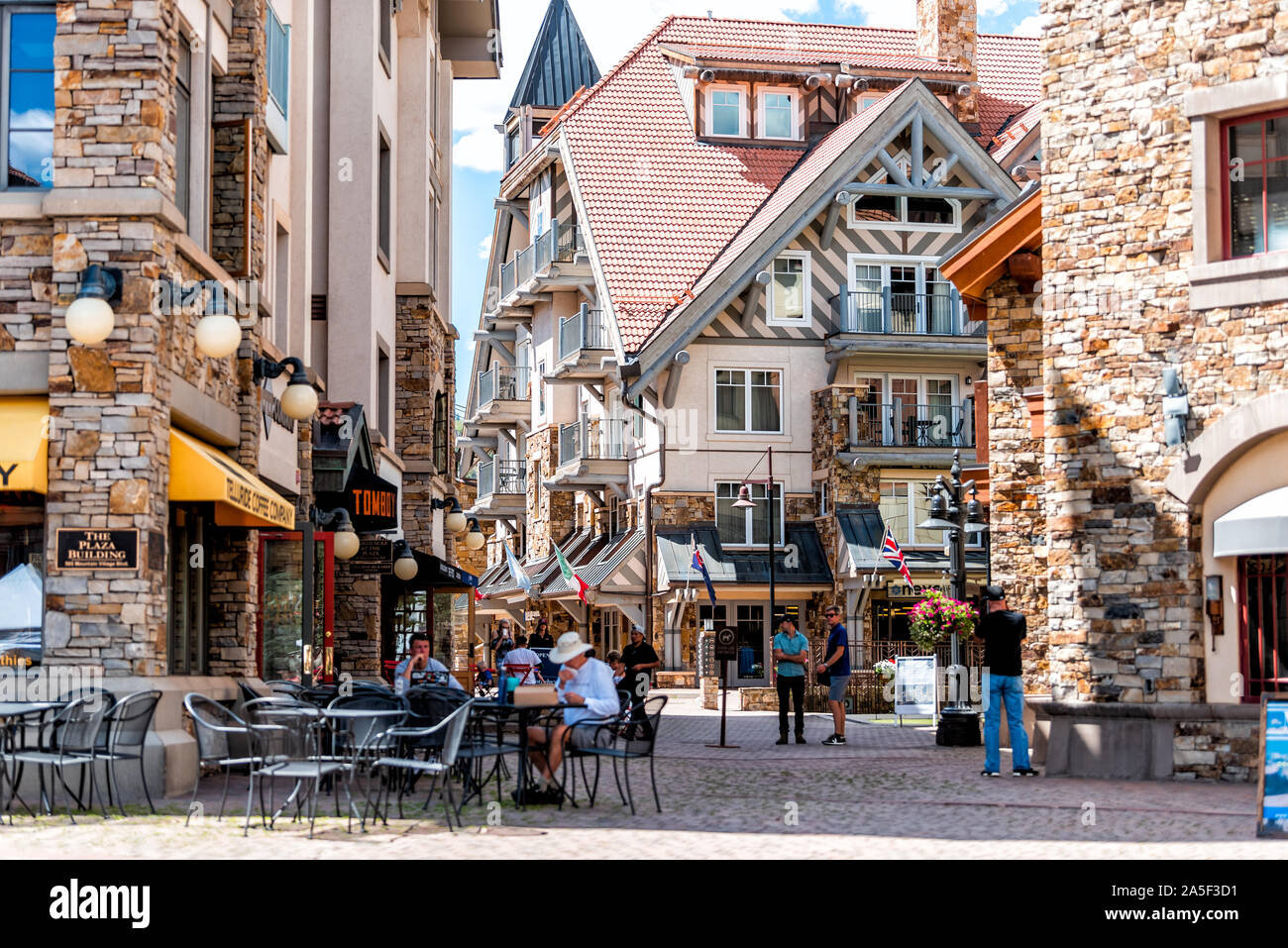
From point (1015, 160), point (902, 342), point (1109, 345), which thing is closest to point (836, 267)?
point (902, 342)

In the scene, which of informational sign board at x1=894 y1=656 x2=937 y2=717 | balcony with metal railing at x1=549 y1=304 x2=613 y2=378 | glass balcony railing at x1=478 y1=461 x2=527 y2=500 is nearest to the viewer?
informational sign board at x1=894 y1=656 x2=937 y2=717

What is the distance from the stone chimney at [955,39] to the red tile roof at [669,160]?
857 millimetres

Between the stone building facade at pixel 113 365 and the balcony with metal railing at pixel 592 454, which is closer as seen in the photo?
the stone building facade at pixel 113 365

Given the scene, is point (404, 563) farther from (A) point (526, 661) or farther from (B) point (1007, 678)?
(B) point (1007, 678)

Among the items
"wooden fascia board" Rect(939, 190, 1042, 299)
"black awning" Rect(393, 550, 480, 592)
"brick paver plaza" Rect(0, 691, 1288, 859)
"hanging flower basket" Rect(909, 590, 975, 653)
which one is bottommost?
"brick paver plaza" Rect(0, 691, 1288, 859)

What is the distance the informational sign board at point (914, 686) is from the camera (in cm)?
2791

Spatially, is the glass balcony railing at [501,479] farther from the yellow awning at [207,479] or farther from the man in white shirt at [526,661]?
the yellow awning at [207,479]

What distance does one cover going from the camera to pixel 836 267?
151ft

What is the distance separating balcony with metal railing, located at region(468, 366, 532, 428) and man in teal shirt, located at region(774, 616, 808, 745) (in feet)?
108

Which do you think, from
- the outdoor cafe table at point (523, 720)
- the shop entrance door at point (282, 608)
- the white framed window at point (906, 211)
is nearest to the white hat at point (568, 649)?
the outdoor cafe table at point (523, 720)

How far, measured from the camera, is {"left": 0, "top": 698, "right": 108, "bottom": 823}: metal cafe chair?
13.3 meters

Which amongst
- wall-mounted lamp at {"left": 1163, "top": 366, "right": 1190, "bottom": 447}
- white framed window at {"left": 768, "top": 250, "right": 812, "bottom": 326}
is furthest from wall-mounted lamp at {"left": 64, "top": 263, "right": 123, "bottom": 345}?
white framed window at {"left": 768, "top": 250, "right": 812, "bottom": 326}

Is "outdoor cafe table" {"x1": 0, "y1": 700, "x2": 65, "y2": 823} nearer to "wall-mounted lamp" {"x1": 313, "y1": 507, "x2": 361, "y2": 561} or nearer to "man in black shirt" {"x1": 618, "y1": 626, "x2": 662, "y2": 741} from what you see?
"man in black shirt" {"x1": 618, "y1": 626, "x2": 662, "y2": 741}

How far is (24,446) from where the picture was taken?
14789 mm
